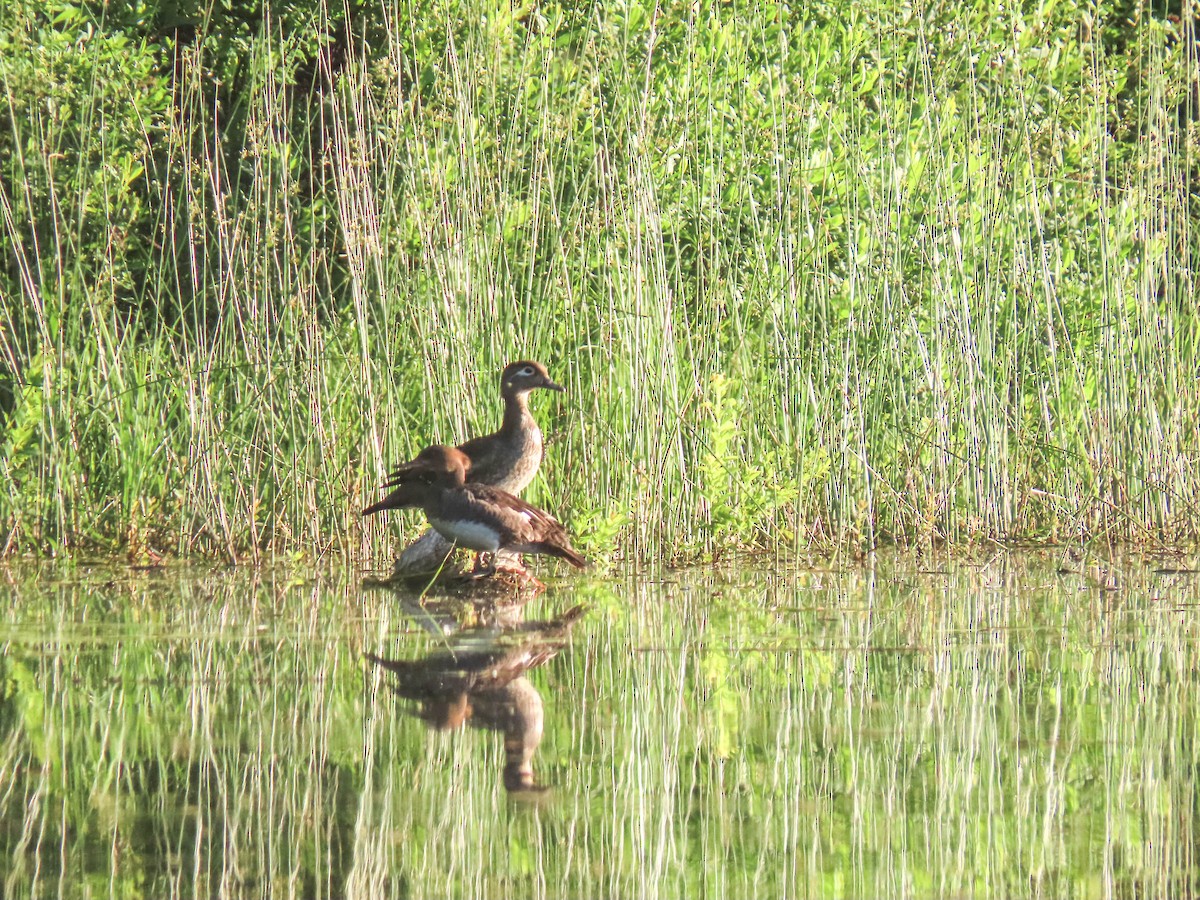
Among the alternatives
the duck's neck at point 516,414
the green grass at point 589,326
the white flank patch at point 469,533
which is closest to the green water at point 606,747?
the white flank patch at point 469,533

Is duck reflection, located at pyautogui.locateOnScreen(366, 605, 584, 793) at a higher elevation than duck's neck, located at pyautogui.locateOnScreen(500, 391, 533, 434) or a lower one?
lower

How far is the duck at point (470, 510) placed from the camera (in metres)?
6.05

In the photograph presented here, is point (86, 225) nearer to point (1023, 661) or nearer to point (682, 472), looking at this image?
point (682, 472)

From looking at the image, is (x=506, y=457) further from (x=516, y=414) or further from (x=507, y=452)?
(x=516, y=414)

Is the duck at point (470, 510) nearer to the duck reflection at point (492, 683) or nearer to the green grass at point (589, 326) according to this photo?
the green grass at point (589, 326)

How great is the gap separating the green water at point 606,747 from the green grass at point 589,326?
1131 mm

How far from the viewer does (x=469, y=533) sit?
19.9 feet

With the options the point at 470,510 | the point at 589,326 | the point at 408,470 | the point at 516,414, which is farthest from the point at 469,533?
the point at 589,326

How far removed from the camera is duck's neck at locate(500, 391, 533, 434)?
21.2ft

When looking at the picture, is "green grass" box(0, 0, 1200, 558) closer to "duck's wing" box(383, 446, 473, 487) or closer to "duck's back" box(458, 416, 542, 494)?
"duck's back" box(458, 416, 542, 494)

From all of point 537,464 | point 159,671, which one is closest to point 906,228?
point 537,464

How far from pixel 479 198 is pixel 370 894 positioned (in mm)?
4429

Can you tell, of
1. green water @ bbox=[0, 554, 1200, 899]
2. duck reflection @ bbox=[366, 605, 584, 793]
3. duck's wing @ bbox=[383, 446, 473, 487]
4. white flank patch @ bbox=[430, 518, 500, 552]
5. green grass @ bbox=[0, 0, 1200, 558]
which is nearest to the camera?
green water @ bbox=[0, 554, 1200, 899]

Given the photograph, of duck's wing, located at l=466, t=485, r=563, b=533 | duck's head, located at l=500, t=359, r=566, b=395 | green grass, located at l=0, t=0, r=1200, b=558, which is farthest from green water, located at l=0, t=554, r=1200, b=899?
green grass, located at l=0, t=0, r=1200, b=558
